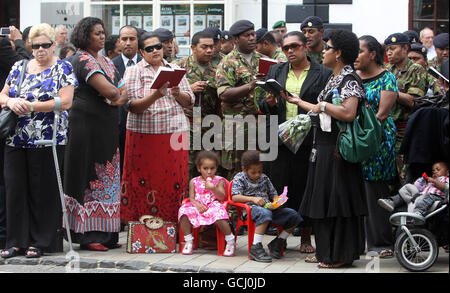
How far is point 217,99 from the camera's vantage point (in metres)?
10.1

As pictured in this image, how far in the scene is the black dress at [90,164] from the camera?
28.6 ft

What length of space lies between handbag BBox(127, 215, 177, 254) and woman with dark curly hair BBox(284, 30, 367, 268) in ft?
5.29

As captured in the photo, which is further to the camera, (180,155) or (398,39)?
(398,39)

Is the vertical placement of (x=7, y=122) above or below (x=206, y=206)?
above

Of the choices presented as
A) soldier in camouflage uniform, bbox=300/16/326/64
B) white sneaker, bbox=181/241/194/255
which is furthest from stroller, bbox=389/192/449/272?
soldier in camouflage uniform, bbox=300/16/326/64

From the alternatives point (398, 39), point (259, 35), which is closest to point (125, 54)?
point (259, 35)

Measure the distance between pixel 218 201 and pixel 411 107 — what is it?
240 centimetres

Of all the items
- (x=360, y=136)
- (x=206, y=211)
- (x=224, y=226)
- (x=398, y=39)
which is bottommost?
(x=224, y=226)

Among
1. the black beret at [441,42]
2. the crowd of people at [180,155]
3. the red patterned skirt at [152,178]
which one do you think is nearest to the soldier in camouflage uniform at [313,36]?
the crowd of people at [180,155]

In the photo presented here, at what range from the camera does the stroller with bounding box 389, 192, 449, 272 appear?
24.7 ft

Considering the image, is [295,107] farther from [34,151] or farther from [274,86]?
[34,151]

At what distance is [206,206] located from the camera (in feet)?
28.3

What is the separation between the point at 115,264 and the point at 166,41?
11.0 feet

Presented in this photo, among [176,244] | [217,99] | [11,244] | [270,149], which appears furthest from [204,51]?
[11,244]
